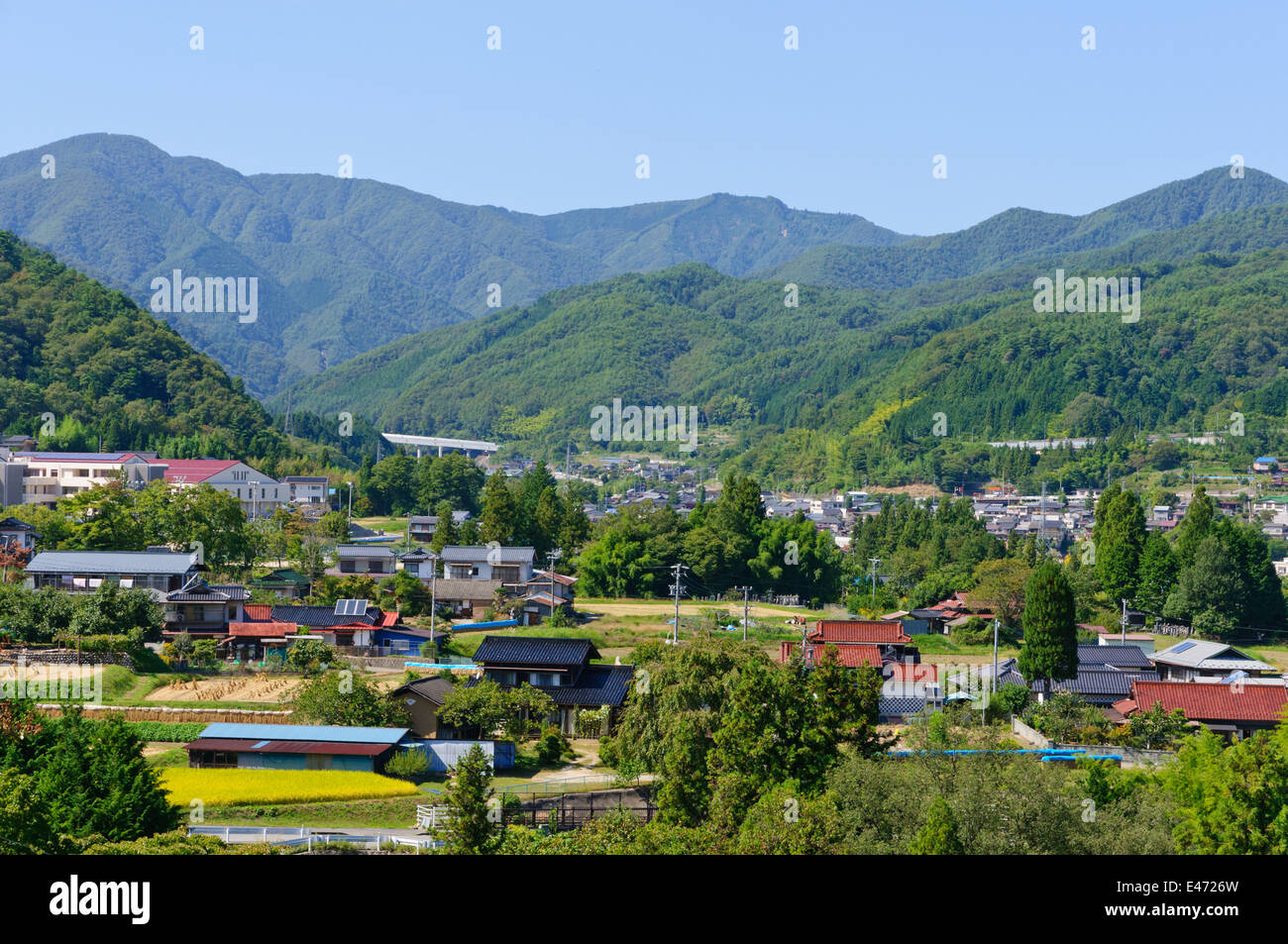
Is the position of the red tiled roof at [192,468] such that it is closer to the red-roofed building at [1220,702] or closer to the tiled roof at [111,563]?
the tiled roof at [111,563]

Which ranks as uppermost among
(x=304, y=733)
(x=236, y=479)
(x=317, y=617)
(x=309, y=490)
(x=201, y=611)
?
(x=236, y=479)

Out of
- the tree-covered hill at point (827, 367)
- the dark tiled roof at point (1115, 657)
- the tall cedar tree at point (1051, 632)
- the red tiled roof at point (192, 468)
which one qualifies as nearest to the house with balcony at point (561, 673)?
the tall cedar tree at point (1051, 632)

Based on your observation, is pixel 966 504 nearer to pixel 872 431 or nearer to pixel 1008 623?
pixel 1008 623

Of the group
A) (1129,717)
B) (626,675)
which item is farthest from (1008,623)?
(626,675)

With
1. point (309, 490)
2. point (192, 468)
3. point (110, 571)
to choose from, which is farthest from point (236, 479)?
point (110, 571)

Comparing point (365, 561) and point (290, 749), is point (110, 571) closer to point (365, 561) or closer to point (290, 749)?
point (365, 561)
